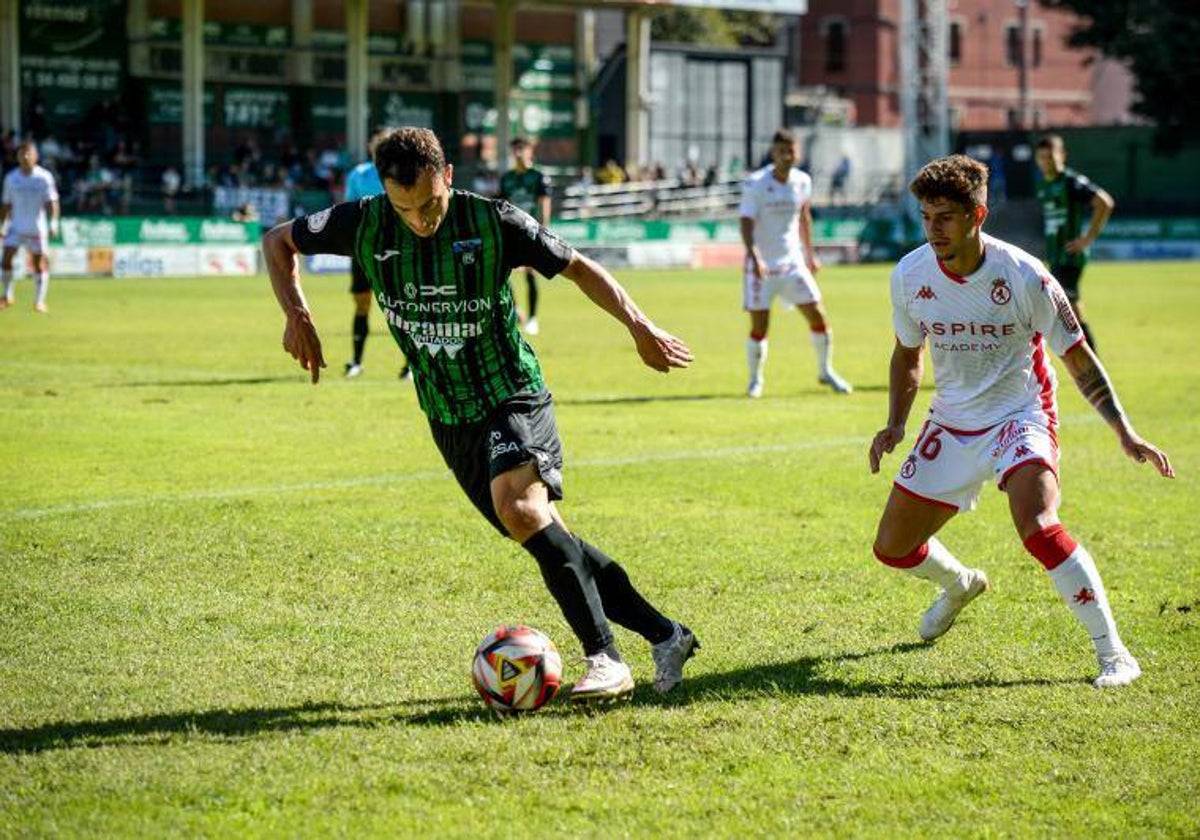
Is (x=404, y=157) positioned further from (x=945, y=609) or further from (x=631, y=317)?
(x=945, y=609)

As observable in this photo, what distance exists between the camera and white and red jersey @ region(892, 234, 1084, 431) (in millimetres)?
6547

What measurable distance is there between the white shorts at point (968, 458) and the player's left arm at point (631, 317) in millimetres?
1313

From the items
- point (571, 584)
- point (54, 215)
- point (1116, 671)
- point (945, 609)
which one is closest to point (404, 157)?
point (571, 584)

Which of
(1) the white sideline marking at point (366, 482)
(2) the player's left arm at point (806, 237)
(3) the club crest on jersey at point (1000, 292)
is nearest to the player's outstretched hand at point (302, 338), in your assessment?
(3) the club crest on jersey at point (1000, 292)

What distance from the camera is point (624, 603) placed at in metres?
6.31

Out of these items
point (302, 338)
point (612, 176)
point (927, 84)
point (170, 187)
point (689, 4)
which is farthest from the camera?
point (927, 84)

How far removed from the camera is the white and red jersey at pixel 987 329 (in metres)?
6.55

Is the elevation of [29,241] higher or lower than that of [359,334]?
higher

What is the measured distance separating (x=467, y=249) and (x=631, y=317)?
64 centimetres

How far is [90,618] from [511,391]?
226 cm

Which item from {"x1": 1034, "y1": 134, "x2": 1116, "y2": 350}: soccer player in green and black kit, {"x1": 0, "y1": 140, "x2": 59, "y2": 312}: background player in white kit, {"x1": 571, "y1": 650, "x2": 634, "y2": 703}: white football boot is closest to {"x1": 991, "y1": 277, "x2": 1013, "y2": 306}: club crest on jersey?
{"x1": 571, "y1": 650, "x2": 634, "y2": 703}: white football boot

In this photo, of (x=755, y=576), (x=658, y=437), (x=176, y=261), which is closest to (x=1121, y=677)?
(x=755, y=576)

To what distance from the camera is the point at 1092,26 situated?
61812 millimetres

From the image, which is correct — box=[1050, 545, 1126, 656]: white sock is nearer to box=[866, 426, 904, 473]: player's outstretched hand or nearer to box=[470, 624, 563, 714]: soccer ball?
box=[866, 426, 904, 473]: player's outstretched hand
